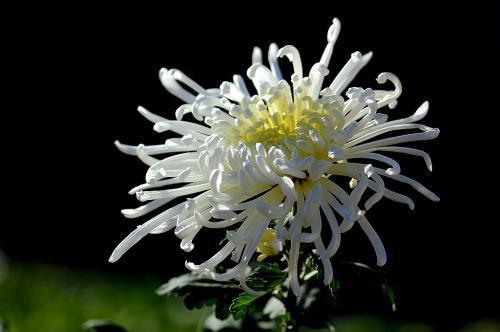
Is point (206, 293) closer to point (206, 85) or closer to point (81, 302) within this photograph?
point (81, 302)

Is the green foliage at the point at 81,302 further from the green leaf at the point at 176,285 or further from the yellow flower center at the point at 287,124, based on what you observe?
the yellow flower center at the point at 287,124

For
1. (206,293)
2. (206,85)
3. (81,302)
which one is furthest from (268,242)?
(206,85)

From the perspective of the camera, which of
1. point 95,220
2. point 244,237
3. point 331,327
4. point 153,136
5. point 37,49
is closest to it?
point 244,237

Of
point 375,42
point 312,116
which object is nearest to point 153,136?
point 375,42

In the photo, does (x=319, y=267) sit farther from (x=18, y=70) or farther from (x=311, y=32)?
(x=18, y=70)

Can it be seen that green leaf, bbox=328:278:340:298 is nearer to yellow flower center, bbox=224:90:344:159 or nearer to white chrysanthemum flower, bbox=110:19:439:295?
white chrysanthemum flower, bbox=110:19:439:295

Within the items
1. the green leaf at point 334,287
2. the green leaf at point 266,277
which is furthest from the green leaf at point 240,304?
the green leaf at point 334,287
